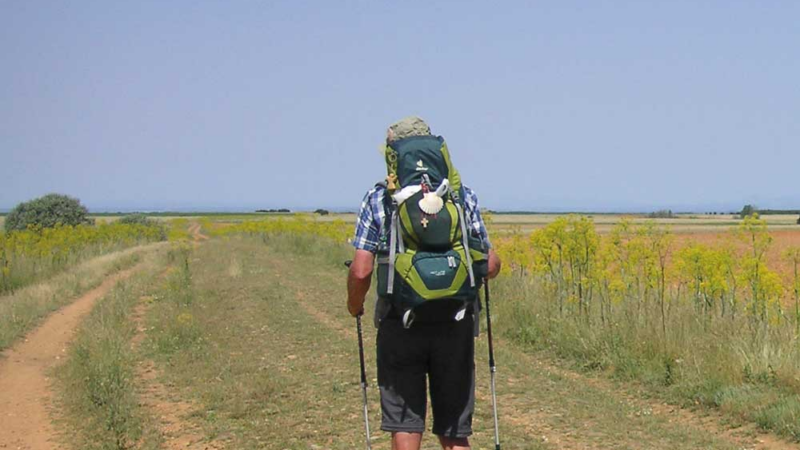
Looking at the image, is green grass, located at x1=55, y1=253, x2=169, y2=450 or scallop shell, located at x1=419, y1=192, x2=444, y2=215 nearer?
scallop shell, located at x1=419, y1=192, x2=444, y2=215

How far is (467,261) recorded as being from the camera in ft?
13.5

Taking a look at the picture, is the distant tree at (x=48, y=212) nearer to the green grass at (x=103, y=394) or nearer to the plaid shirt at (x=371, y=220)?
the green grass at (x=103, y=394)

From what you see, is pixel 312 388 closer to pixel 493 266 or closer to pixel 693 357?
pixel 693 357

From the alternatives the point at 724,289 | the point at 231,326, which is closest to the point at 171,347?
the point at 231,326

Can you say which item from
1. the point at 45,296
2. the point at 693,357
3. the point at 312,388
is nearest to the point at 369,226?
the point at 312,388

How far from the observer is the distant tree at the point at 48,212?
52938mm

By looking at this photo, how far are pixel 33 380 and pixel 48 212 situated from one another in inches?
1843

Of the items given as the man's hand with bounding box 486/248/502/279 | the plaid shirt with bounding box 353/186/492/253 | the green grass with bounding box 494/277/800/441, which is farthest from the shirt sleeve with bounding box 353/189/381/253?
the green grass with bounding box 494/277/800/441

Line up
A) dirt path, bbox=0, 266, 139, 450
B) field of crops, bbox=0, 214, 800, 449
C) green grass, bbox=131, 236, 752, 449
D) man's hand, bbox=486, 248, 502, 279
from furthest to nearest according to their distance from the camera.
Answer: dirt path, bbox=0, 266, 139, 450 < field of crops, bbox=0, 214, 800, 449 < green grass, bbox=131, 236, 752, 449 < man's hand, bbox=486, 248, 502, 279

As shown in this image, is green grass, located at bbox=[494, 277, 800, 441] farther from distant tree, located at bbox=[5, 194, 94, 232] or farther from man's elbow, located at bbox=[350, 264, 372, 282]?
distant tree, located at bbox=[5, 194, 94, 232]

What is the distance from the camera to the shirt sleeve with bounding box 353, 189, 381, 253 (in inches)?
167

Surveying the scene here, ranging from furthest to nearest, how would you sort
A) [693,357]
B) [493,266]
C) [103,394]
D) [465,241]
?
1. [103,394]
2. [693,357]
3. [493,266]
4. [465,241]

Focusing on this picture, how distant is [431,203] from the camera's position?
13.3ft

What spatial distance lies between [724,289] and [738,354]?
1.45 meters
